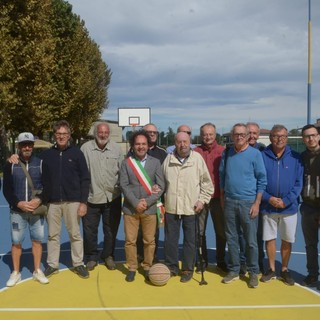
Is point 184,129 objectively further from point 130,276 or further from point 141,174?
point 130,276

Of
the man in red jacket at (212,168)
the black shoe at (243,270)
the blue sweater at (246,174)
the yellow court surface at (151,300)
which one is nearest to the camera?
the yellow court surface at (151,300)

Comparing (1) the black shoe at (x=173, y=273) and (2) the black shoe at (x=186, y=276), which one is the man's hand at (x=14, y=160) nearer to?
(1) the black shoe at (x=173, y=273)

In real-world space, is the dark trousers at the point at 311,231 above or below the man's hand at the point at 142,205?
below

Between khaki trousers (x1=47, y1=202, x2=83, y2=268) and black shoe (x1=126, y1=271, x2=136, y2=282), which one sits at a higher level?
khaki trousers (x1=47, y1=202, x2=83, y2=268)

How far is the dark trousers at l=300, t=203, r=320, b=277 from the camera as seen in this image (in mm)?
5217

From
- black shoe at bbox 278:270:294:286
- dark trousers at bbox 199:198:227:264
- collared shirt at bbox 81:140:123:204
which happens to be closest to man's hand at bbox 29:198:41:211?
collared shirt at bbox 81:140:123:204

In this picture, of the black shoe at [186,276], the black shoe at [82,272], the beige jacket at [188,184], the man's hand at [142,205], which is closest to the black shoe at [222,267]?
the black shoe at [186,276]

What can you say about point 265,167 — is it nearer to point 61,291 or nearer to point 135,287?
point 135,287

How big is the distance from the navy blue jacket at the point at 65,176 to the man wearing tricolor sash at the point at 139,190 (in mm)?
565

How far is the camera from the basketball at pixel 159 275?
5215 mm

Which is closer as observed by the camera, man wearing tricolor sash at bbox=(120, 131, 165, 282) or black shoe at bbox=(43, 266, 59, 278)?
man wearing tricolor sash at bbox=(120, 131, 165, 282)

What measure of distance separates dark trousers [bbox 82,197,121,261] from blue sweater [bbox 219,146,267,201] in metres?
1.81

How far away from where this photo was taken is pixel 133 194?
5.36 m

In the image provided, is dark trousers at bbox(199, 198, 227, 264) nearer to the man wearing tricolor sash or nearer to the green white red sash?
the man wearing tricolor sash
